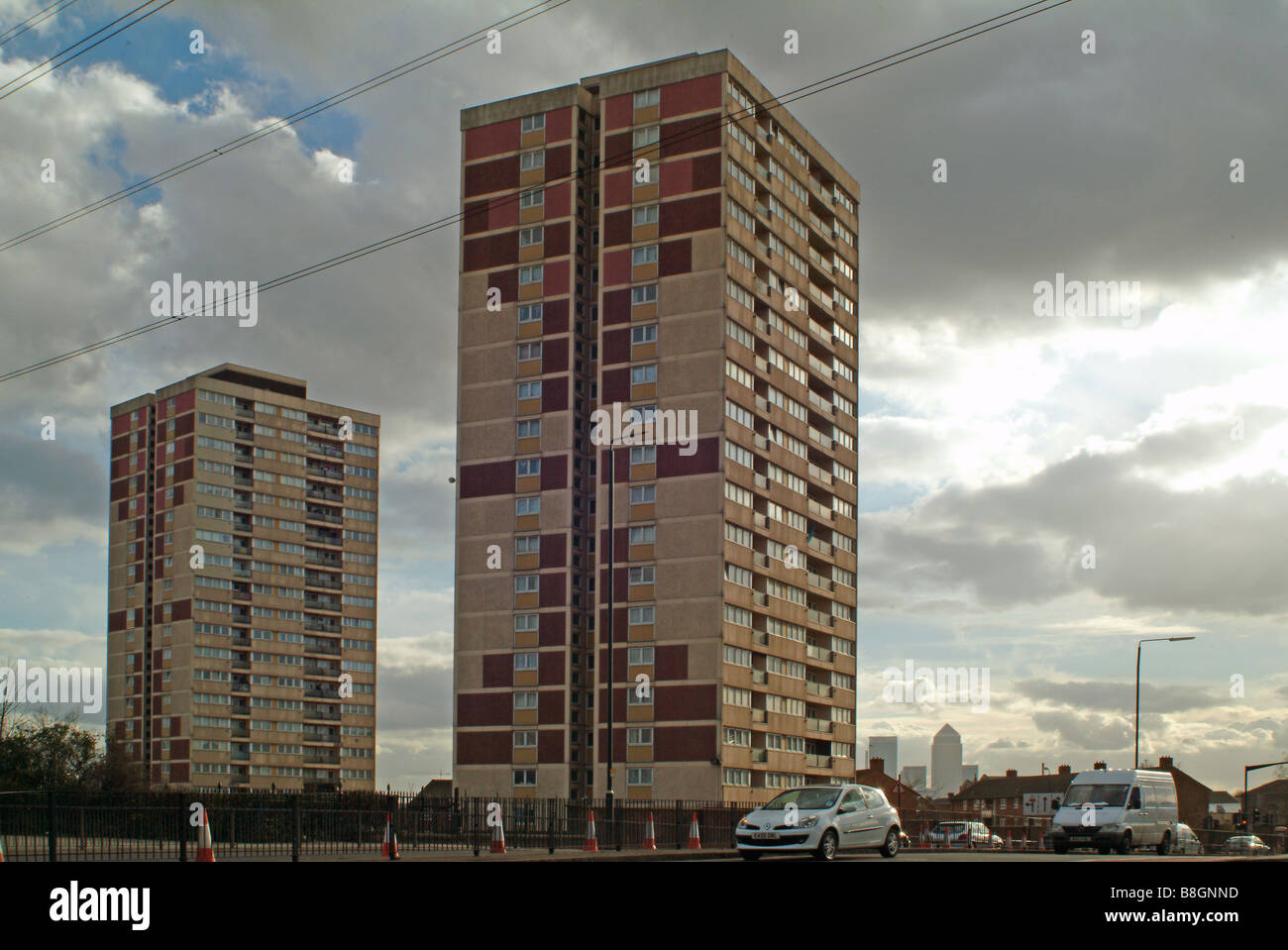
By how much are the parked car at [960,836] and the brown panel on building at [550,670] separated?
103 ft

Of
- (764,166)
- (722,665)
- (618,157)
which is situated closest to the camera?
(722,665)

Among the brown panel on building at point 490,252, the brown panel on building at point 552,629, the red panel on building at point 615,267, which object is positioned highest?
the brown panel on building at point 490,252

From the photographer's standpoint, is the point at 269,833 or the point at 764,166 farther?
the point at 764,166

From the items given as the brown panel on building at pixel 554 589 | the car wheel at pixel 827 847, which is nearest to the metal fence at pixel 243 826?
the car wheel at pixel 827 847

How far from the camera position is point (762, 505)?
292 ft

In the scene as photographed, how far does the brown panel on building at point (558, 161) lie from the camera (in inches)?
3568

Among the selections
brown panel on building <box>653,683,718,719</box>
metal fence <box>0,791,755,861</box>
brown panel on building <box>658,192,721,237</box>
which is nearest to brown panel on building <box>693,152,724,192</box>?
brown panel on building <box>658,192,721,237</box>

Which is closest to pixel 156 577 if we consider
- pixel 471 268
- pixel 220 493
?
pixel 220 493

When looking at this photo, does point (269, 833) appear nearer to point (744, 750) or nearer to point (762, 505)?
point (744, 750)

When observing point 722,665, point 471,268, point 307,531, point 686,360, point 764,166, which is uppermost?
point 764,166

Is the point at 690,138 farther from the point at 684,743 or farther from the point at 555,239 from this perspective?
the point at 684,743

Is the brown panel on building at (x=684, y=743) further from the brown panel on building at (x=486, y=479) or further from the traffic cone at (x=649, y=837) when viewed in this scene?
the traffic cone at (x=649, y=837)

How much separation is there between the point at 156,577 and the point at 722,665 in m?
82.6

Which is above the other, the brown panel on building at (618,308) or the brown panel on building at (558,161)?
Answer: the brown panel on building at (558,161)
